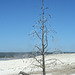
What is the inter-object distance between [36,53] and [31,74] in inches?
315

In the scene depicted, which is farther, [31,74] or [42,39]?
[31,74]

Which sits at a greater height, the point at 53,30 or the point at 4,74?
the point at 53,30

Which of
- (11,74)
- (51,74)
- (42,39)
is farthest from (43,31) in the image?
(11,74)

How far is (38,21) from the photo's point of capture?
8.38 meters

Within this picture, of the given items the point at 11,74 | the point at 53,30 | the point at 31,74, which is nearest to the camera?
the point at 53,30

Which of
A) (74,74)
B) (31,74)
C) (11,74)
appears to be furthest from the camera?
(11,74)

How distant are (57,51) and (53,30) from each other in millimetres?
1328

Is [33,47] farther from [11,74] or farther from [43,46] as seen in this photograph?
[11,74]

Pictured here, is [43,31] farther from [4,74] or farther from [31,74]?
[4,74]

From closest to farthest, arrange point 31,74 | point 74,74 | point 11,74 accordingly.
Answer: point 74,74 < point 31,74 < point 11,74

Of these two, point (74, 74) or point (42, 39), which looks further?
point (74, 74)

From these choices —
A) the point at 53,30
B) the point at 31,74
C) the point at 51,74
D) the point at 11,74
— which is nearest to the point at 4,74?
the point at 11,74

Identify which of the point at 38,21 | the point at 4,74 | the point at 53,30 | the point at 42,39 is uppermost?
the point at 38,21

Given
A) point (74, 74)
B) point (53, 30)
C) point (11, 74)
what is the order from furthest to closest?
point (11, 74)
point (74, 74)
point (53, 30)
